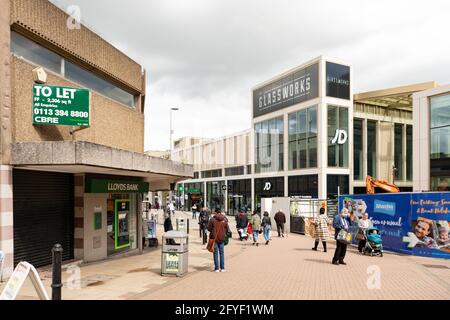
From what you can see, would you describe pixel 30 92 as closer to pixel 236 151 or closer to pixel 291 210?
pixel 291 210

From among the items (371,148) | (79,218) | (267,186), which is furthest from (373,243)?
(267,186)

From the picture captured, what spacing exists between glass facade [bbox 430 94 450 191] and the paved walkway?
43.6 ft

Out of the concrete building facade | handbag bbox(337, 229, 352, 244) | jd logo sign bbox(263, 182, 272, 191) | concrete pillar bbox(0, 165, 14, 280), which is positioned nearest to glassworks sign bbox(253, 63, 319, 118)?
jd logo sign bbox(263, 182, 272, 191)

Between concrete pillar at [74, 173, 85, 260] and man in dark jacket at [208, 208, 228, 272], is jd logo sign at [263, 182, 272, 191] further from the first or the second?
man in dark jacket at [208, 208, 228, 272]

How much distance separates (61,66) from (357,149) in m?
30.2

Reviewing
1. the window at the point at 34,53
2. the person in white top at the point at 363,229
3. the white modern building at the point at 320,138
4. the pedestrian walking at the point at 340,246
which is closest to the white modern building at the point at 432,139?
the white modern building at the point at 320,138

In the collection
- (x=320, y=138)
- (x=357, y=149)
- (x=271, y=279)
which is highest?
(x=320, y=138)

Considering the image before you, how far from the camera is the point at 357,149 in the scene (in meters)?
36.8

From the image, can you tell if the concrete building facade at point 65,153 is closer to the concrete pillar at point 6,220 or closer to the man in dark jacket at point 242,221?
the concrete pillar at point 6,220

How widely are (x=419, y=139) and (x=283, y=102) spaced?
14.8 metres

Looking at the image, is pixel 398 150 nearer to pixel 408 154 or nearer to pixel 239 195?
pixel 408 154

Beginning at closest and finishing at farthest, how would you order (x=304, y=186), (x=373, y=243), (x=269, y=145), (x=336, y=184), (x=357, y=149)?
(x=373, y=243) < (x=336, y=184) < (x=304, y=186) < (x=357, y=149) < (x=269, y=145)

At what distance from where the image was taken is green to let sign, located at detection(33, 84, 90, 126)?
34.0ft
